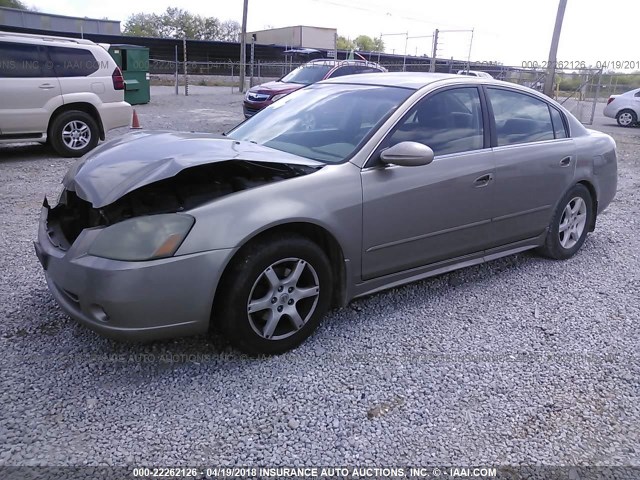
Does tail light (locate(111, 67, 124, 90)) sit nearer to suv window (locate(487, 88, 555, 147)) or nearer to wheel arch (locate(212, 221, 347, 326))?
suv window (locate(487, 88, 555, 147))

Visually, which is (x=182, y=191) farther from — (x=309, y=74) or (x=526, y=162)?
(x=309, y=74)

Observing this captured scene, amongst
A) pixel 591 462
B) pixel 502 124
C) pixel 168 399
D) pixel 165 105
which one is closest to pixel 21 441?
pixel 168 399

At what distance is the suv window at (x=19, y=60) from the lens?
7.90 m

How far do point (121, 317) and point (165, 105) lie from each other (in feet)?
52.9

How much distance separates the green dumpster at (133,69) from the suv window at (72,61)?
7.87 m

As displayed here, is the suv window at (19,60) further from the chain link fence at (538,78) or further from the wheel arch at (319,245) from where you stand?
the chain link fence at (538,78)

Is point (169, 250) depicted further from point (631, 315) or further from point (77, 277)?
point (631, 315)

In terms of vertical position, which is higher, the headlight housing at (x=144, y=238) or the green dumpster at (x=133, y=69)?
the green dumpster at (x=133, y=69)

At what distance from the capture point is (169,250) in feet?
8.53

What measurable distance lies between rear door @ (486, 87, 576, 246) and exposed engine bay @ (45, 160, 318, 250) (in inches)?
64.6

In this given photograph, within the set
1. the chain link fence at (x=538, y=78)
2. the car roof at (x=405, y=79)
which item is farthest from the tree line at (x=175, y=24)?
the car roof at (x=405, y=79)

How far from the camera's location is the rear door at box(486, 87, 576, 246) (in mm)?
4027

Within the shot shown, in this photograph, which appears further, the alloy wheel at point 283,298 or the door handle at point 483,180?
the door handle at point 483,180

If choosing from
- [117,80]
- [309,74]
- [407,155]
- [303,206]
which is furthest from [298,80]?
[303,206]
